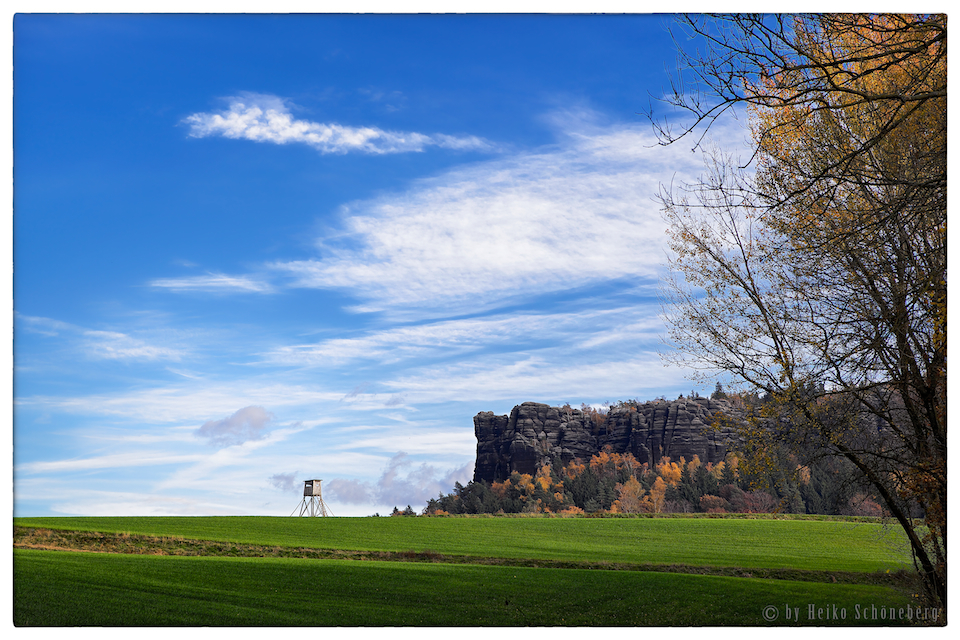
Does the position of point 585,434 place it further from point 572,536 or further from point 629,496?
point 572,536

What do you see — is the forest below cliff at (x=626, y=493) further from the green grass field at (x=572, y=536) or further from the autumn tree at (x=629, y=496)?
the green grass field at (x=572, y=536)

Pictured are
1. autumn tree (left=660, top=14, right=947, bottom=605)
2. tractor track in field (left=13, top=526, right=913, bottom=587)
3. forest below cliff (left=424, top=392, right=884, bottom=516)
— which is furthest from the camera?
forest below cliff (left=424, top=392, right=884, bottom=516)

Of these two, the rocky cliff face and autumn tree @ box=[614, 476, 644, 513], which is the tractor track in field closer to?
autumn tree @ box=[614, 476, 644, 513]

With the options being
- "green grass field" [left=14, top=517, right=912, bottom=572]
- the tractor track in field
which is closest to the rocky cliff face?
"green grass field" [left=14, top=517, right=912, bottom=572]

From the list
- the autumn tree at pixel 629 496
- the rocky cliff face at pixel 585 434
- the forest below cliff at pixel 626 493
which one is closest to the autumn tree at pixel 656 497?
the forest below cliff at pixel 626 493

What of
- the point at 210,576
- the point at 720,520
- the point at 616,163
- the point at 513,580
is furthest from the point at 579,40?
the point at 720,520

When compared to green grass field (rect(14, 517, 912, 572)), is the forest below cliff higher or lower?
lower

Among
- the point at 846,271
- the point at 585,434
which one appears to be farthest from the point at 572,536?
the point at 585,434
